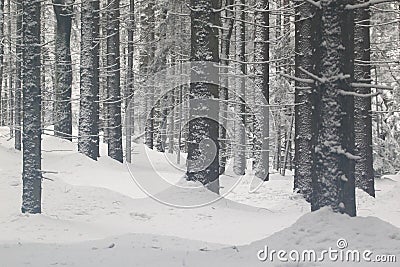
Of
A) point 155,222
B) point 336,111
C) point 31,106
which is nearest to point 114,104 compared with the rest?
point 31,106

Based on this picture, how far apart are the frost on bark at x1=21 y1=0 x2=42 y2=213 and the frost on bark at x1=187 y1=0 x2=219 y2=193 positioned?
3.35 metres

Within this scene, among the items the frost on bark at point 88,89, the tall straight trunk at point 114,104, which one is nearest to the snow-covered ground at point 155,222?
the frost on bark at point 88,89

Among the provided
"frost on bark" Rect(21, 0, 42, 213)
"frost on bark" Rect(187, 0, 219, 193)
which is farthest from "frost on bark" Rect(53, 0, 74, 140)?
"frost on bark" Rect(21, 0, 42, 213)

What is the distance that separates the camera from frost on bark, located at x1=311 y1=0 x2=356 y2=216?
23.3ft

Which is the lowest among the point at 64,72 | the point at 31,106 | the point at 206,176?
the point at 206,176

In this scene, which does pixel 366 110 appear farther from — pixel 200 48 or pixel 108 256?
pixel 108 256

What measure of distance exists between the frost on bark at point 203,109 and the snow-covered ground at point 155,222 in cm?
49

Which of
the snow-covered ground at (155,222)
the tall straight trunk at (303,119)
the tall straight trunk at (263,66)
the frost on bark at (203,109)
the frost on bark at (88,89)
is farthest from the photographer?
the tall straight trunk at (263,66)

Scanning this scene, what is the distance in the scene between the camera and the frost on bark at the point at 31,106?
10.4 meters

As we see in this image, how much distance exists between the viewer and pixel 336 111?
7.09 m

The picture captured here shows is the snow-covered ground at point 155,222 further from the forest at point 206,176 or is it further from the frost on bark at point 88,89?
the frost on bark at point 88,89

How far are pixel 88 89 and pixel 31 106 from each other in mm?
6962

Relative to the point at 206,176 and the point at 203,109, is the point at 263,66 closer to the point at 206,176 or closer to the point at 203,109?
the point at 203,109

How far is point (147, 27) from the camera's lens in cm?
2669
